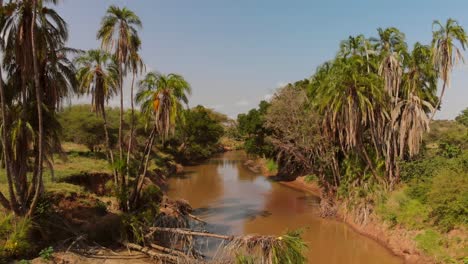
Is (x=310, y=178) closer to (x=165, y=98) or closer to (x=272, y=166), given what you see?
(x=272, y=166)

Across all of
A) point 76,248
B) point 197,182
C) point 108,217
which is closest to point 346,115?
point 108,217

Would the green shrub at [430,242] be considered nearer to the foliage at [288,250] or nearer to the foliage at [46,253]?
the foliage at [288,250]

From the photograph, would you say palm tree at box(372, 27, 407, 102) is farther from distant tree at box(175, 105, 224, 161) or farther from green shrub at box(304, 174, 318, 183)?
distant tree at box(175, 105, 224, 161)

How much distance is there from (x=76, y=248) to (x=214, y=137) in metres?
38.7

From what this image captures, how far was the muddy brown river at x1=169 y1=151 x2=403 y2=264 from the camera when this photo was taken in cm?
1578

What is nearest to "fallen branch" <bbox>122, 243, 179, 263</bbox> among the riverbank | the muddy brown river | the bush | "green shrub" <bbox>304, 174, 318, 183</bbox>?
the bush

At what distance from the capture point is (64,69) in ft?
43.4

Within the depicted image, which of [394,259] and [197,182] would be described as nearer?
[394,259]

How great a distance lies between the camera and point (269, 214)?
22.3 meters

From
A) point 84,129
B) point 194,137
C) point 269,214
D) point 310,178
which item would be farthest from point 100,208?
point 194,137

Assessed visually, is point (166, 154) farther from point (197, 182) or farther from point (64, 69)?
point (64, 69)

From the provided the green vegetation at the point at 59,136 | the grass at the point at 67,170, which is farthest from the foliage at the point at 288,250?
the grass at the point at 67,170

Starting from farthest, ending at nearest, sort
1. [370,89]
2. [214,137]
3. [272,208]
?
1. [214,137]
2. [272,208]
3. [370,89]

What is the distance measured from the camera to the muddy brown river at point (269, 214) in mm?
15783
